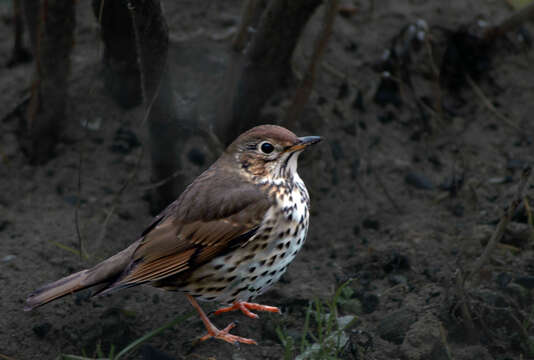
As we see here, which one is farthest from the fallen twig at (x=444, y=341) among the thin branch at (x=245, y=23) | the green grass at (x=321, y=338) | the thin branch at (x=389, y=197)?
the thin branch at (x=245, y=23)

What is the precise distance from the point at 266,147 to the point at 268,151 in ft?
0.09

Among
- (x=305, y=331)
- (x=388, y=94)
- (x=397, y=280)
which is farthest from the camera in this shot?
(x=388, y=94)

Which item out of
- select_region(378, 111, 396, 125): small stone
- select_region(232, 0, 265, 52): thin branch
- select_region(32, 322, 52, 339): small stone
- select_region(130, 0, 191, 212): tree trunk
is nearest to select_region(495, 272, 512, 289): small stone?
select_region(378, 111, 396, 125): small stone

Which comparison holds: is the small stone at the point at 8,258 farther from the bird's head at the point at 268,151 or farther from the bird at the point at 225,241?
the bird's head at the point at 268,151

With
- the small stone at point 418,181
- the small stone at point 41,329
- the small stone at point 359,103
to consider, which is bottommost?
the small stone at point 41,329

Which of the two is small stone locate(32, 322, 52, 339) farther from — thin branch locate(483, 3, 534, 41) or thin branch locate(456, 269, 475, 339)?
thin branch locate(483, 3, 534, 41)

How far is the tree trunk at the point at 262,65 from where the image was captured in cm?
466

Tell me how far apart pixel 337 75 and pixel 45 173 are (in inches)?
101

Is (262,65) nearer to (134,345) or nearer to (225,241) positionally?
(225,241)

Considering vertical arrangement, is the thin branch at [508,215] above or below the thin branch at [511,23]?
below

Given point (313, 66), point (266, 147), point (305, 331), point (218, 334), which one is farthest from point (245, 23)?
point (305, 331)

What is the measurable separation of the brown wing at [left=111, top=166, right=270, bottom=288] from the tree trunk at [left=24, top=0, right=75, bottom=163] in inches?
75.4

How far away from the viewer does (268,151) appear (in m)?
3.71

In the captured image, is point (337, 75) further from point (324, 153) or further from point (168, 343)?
point (168, 343)
